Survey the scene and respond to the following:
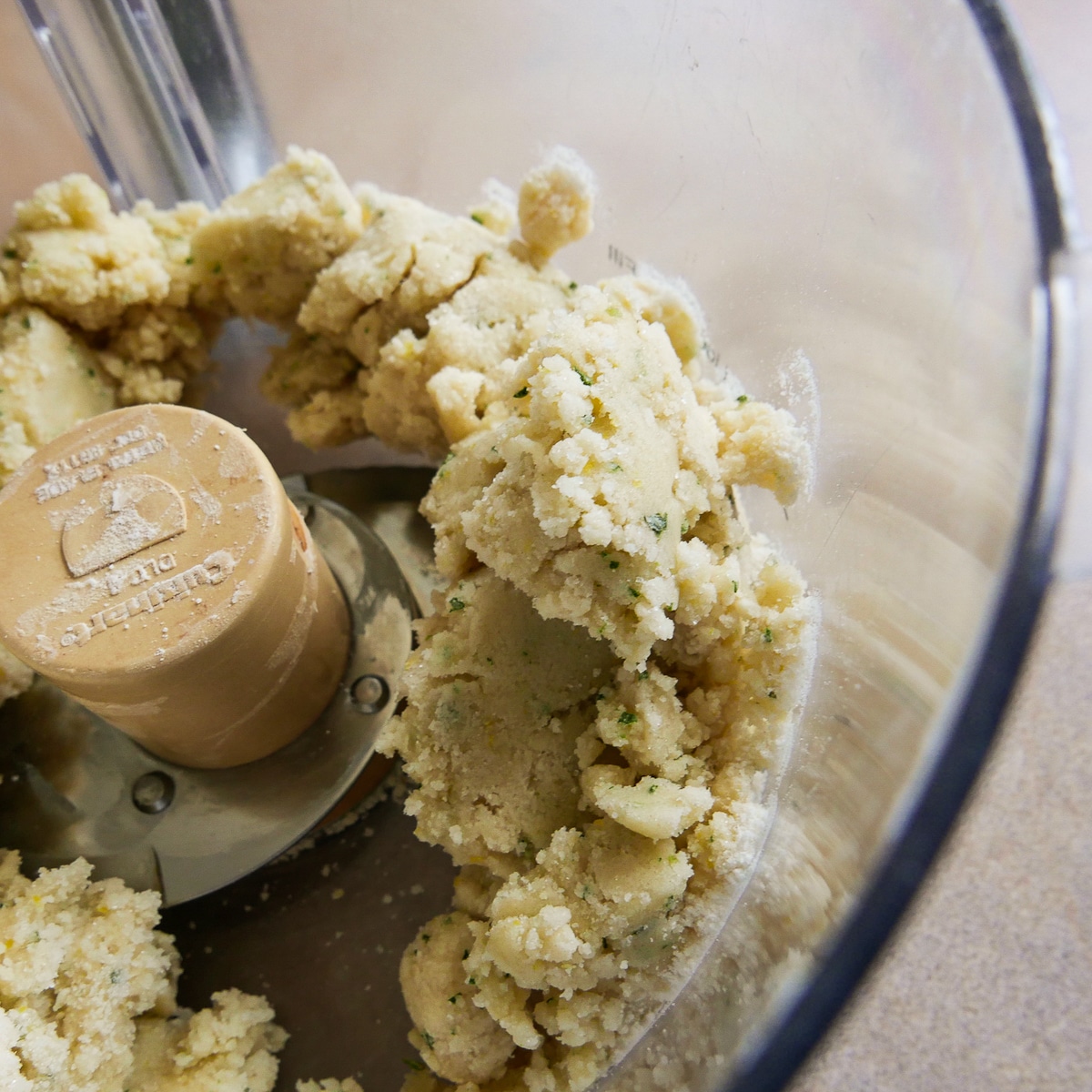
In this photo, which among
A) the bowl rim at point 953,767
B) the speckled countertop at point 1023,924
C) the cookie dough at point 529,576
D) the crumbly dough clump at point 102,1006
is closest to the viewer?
the bowl rim at point 953,767

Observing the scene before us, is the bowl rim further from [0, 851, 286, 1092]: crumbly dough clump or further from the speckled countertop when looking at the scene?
the speckled countertop

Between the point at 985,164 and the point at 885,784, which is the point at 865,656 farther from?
the point at 985,164

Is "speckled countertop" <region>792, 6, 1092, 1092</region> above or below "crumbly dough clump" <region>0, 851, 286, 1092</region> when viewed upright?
below

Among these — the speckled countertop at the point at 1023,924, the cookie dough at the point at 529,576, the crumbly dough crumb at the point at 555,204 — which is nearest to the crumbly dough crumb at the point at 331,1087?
the cookie dough at the point at 529,576

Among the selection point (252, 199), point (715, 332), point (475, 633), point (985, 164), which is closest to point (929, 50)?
point (985, 164)

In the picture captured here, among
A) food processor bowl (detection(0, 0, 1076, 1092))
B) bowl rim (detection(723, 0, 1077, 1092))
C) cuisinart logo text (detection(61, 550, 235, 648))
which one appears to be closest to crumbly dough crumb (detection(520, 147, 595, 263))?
food processor bowl (detection(0, 0, 1076, 1092))

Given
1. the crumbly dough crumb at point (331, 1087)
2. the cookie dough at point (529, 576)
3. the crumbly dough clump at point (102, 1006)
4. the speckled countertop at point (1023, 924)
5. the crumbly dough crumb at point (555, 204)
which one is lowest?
the speckled countertop at point (1023, 924)

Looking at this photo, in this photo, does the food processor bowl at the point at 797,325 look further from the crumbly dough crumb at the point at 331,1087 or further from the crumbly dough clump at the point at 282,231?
the crumbly dough clump at the point at 282,231
